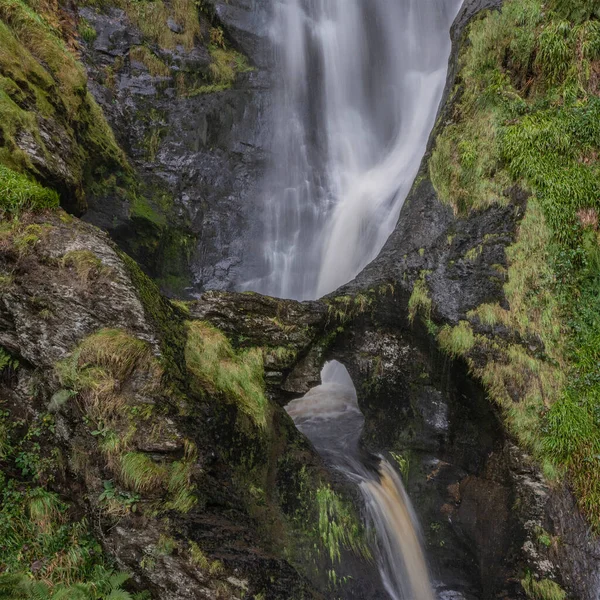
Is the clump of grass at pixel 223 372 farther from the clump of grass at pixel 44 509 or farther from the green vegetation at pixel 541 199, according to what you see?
the green vegetation at pixel 541 199

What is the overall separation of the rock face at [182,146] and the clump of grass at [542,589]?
7206 mm

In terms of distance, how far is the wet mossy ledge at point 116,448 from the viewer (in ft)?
11.3

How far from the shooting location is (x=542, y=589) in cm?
472

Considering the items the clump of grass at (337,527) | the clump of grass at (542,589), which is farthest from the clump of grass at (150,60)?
the clump of grass at (542,589)

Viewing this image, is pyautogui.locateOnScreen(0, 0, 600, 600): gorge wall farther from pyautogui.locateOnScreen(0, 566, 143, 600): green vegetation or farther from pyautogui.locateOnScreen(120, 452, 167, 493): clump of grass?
pyautogui.locateOnScreen(0, 566, 143, 600): green vegetation

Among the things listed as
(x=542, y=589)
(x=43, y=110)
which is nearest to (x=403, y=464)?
(x=542, y=589)

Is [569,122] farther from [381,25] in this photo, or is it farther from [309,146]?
[381,25]

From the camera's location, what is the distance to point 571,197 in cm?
600

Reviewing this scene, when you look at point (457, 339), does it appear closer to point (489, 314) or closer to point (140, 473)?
point (489, 314)

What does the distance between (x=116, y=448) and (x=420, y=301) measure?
4586 millimetres

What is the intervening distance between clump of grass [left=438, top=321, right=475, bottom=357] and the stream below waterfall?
6.60ft

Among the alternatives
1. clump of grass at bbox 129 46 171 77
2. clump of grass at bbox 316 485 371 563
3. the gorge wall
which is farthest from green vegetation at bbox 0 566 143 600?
clump of grass at bbox 129 46 171 77

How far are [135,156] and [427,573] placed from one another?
949cm

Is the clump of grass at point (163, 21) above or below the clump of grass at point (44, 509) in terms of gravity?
above
